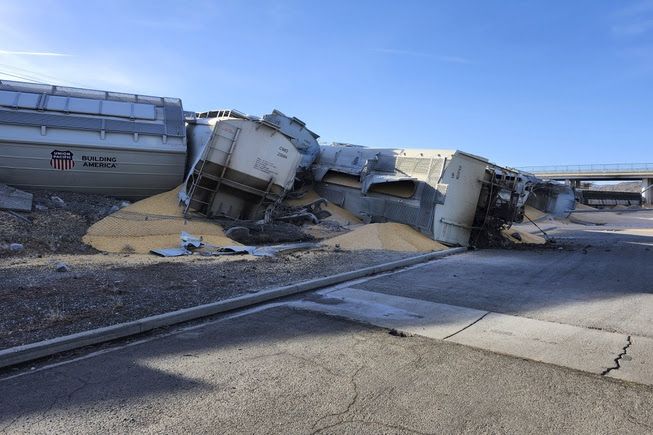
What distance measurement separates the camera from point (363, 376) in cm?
443

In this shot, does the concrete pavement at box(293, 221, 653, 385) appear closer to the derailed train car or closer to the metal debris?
the derailed train car

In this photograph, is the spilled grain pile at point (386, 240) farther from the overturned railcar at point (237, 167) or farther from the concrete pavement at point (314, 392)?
the concrete pavement at point (314, 392)

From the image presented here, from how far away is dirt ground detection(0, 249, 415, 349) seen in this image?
5750 millimetres

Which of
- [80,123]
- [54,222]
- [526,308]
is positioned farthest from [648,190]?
[54,222]

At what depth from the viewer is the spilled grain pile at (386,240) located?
13.8m

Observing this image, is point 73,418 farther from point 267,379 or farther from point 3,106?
point 3,106

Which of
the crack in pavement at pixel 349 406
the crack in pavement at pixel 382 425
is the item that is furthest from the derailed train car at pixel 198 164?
the crack in pavement at pixel 382 425

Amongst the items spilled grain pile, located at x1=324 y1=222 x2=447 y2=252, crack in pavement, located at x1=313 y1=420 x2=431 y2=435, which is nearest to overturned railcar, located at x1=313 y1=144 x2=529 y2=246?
spilled grain pile, located at x1=324 y1=222 x2=447 y2=252

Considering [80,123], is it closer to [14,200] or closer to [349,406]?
[14,200]

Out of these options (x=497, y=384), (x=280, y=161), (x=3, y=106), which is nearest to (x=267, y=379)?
(x=497, y=384)

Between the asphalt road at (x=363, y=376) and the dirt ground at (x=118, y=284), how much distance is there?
0.85 m

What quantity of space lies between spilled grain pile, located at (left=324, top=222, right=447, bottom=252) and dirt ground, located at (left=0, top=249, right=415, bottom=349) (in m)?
2.18

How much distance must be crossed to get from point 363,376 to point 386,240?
995 centimetres

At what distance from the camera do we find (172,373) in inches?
176
